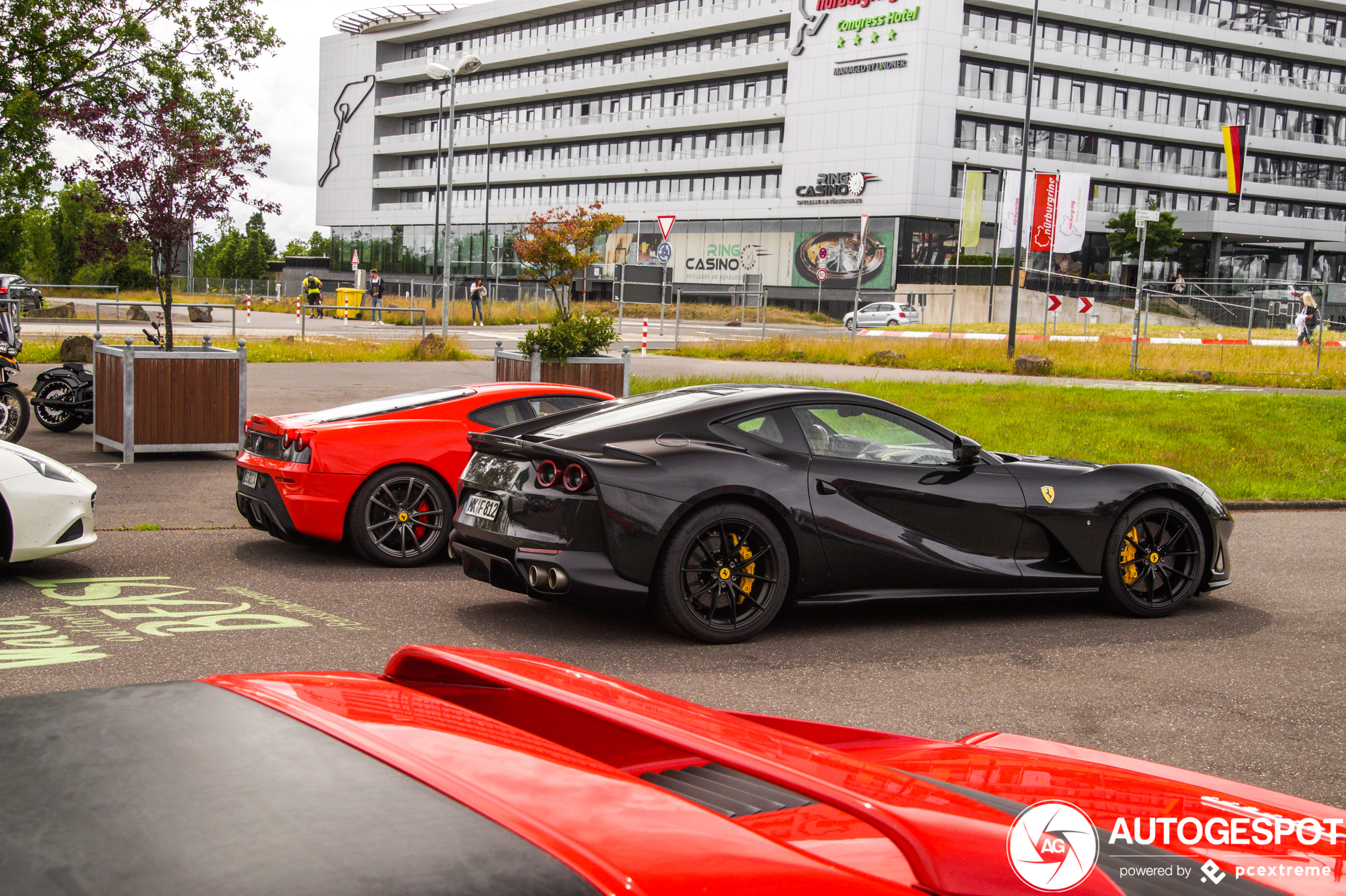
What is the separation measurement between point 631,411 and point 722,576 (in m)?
1.12

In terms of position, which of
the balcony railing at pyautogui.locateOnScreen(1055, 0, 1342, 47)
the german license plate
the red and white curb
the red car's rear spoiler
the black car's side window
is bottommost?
the german license plate

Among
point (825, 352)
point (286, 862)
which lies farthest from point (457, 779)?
point (825, 352)

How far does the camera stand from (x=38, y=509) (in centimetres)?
640

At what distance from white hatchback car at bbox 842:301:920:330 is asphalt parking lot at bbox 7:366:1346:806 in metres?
42.1

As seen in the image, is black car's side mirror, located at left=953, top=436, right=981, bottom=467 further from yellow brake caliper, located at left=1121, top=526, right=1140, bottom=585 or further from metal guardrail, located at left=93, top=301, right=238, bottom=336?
metal guardrail, located at left=93, top=301, right=238, bottom=336

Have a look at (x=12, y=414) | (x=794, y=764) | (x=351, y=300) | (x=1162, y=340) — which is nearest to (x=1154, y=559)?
(x=794, y=764)

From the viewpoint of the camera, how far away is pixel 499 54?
81.0m

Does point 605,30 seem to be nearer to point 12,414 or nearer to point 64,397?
point 64,397

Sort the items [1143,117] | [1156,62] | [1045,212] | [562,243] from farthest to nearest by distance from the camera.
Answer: [1143,117] → [1156,62] → [1045,212] → [562,243]

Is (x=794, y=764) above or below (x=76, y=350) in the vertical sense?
above

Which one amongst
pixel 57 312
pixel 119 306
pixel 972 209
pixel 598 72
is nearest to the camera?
pixel 119 306

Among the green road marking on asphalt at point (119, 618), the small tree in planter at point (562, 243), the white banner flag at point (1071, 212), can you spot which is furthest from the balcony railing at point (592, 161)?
the green road marking on asphalt at point (119, 618)

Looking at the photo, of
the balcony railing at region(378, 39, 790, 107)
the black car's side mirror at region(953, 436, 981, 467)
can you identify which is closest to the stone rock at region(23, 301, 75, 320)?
the black car's side mirror at region(953, 436, 981, 467)

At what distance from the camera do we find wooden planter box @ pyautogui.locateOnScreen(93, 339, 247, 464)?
11305 millimetres
